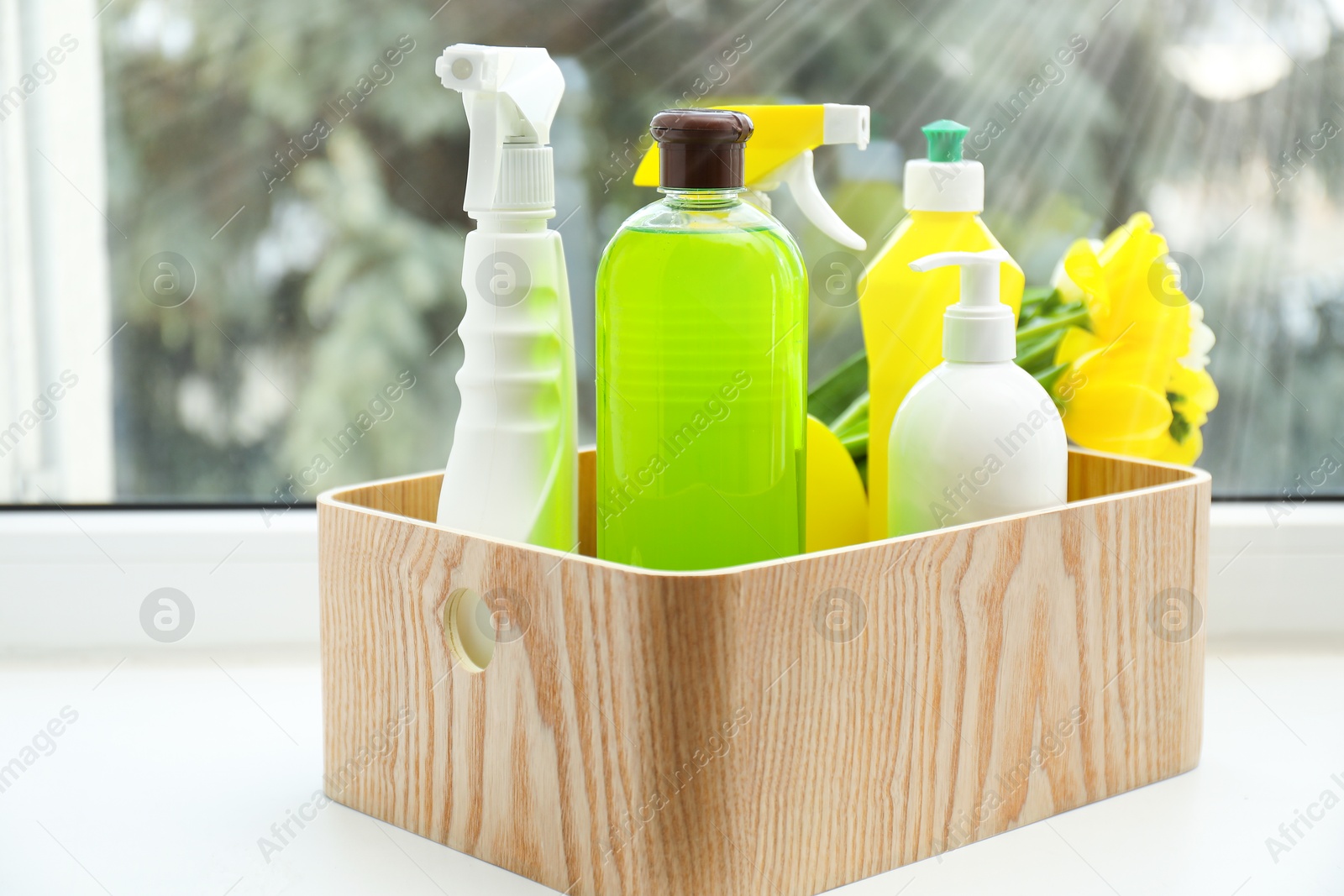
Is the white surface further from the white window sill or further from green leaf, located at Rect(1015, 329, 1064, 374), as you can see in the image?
green leaf, located at Rect(1015, 329, 1064, 374)

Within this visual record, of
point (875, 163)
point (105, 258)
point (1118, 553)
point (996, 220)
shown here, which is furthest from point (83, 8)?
point (1118, 553)

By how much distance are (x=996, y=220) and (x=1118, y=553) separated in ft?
1.50

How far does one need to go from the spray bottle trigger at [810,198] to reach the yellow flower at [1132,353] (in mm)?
182

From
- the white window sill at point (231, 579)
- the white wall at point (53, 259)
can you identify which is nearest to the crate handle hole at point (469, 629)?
the white window sill at point (231, 579)

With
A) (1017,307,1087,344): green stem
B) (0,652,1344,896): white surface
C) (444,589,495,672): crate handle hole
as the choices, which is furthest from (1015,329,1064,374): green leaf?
(444,589,495,672): crate handle hole

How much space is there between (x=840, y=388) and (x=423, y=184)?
40 cm

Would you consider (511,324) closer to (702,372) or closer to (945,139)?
(702,372)

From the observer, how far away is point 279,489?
1003mm

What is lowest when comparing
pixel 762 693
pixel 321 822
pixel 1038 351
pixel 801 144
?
pixel 321 822

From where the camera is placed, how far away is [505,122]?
531 mm

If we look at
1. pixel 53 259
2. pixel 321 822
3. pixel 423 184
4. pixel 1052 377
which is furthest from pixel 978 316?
pixel 53 259

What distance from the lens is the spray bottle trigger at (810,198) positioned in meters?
0.60

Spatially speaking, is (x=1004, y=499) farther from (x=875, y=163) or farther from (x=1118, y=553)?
(x=875, y=163)

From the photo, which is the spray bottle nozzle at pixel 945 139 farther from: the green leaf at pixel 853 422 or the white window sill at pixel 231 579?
the white window sill at pixel 231 579
